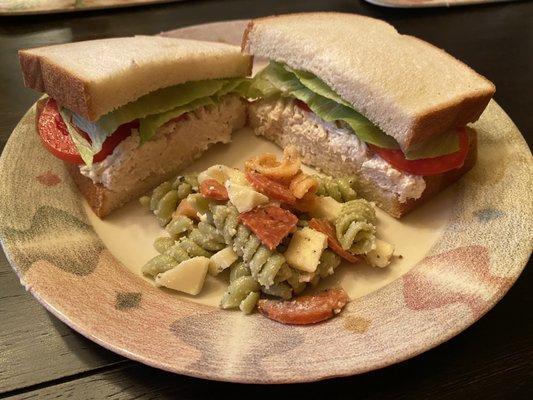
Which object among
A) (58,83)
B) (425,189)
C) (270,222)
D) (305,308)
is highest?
(58,83)

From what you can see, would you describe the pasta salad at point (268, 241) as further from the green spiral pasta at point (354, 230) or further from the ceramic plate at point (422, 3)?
the ceramic plate at point (422, 3)

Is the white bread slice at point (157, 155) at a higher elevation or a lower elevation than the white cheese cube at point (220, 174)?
lower

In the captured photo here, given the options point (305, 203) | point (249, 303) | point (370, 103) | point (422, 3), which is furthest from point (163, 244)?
point (422, 3)

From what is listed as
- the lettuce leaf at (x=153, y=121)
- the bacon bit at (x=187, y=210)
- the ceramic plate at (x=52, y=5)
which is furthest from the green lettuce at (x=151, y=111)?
the ceramic plate at (x=52, y=5)

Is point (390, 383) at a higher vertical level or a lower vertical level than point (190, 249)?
lower

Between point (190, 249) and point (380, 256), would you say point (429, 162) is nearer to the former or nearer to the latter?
point (380, 256)

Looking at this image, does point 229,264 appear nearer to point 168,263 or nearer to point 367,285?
point 168,263
